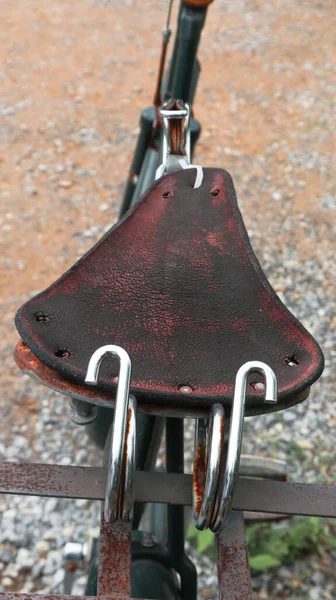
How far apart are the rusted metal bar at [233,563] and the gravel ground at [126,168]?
105cm

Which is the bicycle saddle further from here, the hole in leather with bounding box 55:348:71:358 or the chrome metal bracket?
the chrome metal bracket

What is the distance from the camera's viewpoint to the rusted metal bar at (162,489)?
0.82 metres

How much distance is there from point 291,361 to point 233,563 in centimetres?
27

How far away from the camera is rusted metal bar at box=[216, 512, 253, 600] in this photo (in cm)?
76

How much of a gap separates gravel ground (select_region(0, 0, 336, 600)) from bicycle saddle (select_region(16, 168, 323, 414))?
115 cm

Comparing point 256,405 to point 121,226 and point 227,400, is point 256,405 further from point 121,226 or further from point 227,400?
point 121,226

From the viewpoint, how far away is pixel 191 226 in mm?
987

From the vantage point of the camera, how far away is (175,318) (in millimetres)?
871

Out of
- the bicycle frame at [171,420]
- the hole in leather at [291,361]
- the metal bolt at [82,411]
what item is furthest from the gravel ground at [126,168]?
the hole in leather at [291,361]

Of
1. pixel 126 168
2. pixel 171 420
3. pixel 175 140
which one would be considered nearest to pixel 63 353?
pixel 171 420

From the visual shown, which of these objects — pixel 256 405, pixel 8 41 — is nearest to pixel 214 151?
pixel 8 41

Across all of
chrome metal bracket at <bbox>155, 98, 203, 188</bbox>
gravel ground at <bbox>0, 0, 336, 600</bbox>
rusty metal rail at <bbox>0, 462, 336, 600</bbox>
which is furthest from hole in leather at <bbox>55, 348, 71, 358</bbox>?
gravel ground at <bbox>0, 0, 336, 600</bbox>

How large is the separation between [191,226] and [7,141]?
8.87 feet

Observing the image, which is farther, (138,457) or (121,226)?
(138,457)
